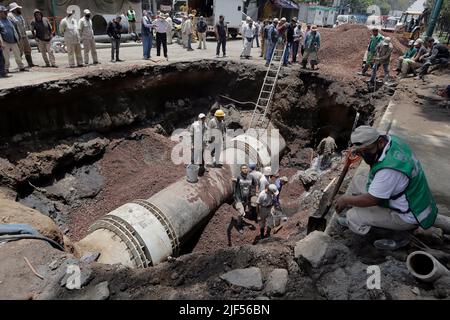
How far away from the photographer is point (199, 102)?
15125 millimetres

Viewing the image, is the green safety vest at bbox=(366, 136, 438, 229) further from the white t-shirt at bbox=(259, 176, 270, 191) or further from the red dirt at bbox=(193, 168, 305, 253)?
the white t-shirt at bbox=(259, 176, 270, 191)

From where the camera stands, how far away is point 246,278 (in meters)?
3.96

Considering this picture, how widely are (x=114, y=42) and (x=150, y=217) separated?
8.89 metres

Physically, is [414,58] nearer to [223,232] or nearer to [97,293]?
[223,232]

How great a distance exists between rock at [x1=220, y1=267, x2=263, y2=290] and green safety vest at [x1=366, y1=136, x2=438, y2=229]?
5.68ft

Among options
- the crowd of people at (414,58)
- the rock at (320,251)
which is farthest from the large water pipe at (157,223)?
the crowd of people at (414,58)

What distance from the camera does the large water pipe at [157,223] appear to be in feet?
21.3

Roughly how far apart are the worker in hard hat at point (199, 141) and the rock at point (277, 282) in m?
5.26

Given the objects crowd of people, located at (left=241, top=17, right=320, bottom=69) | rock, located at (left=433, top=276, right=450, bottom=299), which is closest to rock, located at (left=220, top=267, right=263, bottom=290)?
rock, located at (left=433, top=276, right=450, bottom=299)

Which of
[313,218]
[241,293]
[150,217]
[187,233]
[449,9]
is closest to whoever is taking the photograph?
[241,293]

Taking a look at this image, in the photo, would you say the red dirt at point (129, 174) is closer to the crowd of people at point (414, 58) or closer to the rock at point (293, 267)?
the rock at point (293, 267)

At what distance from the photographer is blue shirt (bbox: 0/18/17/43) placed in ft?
33.5
